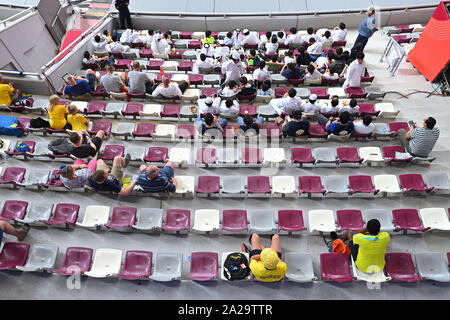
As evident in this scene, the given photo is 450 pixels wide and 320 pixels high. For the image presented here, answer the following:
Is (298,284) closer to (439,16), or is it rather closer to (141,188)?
(141,188)

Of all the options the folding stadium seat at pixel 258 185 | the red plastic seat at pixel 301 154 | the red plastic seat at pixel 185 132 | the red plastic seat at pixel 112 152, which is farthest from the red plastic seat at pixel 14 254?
the red plastic seat at pixel 301 154

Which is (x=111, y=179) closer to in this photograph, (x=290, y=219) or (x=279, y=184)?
(x=279, y=184)

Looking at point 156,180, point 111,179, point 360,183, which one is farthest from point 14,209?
point 360,183

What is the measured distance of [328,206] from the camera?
709cm

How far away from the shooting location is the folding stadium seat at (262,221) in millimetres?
6465

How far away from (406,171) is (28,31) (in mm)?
14584

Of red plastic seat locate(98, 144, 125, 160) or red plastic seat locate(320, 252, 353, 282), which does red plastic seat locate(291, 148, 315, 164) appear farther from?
red plastic seat locate(98, 144, 125, 160)

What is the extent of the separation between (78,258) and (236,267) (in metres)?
3.03

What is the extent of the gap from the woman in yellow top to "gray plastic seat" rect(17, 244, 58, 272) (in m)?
3.04

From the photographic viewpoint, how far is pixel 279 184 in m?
7.10

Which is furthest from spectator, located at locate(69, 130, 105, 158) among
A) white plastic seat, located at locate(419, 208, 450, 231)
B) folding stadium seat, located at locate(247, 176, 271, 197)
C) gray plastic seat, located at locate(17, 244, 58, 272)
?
white plastic seat, located at locate(419, 208, 450, 231)

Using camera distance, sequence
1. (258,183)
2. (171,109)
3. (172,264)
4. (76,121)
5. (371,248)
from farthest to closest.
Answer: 1. (171,109)
2. (76,121)
3. (258,183)
4. (172,264)
5. (371,248)

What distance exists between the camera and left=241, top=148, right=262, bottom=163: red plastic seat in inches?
296

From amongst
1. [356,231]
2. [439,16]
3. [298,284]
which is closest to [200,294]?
[298,284]
